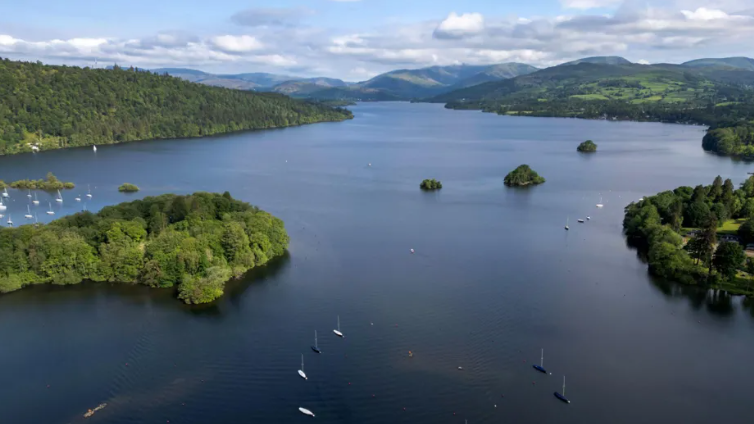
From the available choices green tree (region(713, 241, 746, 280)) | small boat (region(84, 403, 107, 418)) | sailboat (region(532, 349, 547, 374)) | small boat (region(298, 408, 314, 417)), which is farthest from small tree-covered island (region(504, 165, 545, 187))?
small boat (region(84, 403, 107, 418))

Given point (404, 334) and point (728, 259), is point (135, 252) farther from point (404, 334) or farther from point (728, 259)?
point (728, 259)

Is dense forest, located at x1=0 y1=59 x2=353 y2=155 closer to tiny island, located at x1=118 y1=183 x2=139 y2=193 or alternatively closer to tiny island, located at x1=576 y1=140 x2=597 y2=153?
tiny island, located at x1=118 y1=183 x2=139 y2=193

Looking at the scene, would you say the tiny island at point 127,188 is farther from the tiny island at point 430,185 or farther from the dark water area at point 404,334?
the tiny island at point 430,185

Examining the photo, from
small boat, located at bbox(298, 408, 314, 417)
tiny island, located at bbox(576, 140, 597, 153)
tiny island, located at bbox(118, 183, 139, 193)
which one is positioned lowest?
small boat, located at bbox(298, 408, 314, 417)

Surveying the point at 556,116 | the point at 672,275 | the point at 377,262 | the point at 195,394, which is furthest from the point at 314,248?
the point at 556,116

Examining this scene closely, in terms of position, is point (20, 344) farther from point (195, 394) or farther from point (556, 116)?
point (556, 116)

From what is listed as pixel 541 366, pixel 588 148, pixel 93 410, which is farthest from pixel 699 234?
pixel 588 148

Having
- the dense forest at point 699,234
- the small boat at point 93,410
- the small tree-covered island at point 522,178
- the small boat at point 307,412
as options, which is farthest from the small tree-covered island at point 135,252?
the small tree-covered island at point 522,178
